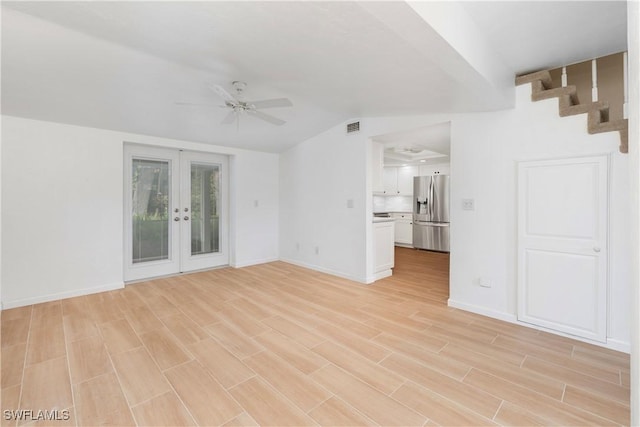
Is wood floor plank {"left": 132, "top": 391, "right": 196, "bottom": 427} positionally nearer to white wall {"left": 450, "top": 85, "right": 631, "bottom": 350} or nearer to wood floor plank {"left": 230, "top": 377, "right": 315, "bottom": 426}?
wood floor plank {"left": 230, "top": 377, "right": 315, "bottom": 426}

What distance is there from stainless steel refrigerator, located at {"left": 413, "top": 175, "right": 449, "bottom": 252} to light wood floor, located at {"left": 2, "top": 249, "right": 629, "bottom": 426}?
363cm

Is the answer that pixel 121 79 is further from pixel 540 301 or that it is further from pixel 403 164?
pixel 403 164

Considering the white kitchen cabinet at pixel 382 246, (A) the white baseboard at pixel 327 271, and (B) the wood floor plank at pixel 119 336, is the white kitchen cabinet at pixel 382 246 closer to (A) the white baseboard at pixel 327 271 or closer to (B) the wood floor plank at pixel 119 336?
(A) the white baseboard at pixel 327 271

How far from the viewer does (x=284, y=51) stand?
2225 millimetres

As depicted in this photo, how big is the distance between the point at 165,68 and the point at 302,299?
9.41 feet

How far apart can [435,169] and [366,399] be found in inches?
258

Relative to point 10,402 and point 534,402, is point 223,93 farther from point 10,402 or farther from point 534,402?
point 534,402

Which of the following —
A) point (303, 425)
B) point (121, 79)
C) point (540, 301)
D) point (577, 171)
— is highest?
point (121, 79)

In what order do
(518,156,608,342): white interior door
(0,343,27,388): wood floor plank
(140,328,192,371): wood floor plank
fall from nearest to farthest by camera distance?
(0,343,27,388): wood floor plank → (140,328,192,371): wood floor plank → (518,156,608,342): white interior door

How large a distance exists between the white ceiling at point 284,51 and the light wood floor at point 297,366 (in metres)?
2.20

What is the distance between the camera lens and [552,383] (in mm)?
1960

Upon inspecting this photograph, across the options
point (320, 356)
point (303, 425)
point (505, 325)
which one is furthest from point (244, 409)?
point (505, 325)

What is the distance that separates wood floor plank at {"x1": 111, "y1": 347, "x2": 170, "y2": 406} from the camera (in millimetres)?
1856

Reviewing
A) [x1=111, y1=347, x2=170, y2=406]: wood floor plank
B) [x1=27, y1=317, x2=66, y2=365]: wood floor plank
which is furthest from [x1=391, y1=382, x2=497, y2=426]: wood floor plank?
[x1=27, y1=317, x2=66, y2=365]: wood floor plank
